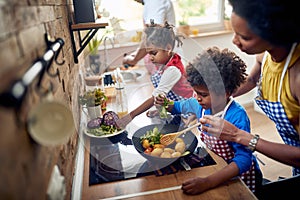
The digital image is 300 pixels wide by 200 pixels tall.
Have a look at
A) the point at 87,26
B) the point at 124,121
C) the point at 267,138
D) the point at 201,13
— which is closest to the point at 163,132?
the point at 124,121

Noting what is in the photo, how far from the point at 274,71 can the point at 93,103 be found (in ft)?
2.59

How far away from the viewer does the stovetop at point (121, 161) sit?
0.87 meters

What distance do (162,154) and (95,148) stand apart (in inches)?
11.2

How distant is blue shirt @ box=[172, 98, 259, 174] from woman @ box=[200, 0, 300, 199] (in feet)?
0.15

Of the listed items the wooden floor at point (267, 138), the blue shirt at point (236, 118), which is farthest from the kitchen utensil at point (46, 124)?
the wooden floor at point (267, 138)

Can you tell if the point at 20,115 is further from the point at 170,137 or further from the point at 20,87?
the point at 170,137

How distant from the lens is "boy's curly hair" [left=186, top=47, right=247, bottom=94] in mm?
1047

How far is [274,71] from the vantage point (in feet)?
3.35

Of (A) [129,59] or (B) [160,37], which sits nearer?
(B) [160,37]

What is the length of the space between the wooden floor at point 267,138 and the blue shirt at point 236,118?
2.46 ft

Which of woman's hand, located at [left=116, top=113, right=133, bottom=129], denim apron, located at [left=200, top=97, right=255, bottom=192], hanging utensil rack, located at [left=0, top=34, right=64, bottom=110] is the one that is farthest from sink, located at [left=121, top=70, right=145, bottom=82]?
hanging utensil rack, located at [left=0, top=34, right=64, bottom=110]

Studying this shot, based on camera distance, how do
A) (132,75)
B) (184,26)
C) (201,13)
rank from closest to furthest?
(132,75)
(184,26)
(201,13)

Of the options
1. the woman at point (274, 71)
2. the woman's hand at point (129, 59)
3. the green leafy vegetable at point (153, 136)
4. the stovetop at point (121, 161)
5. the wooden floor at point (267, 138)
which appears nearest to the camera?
the woman at point (274, 71)

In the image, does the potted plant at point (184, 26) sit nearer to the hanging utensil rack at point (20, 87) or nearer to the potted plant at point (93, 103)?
the potted plant at point (93, 103)
